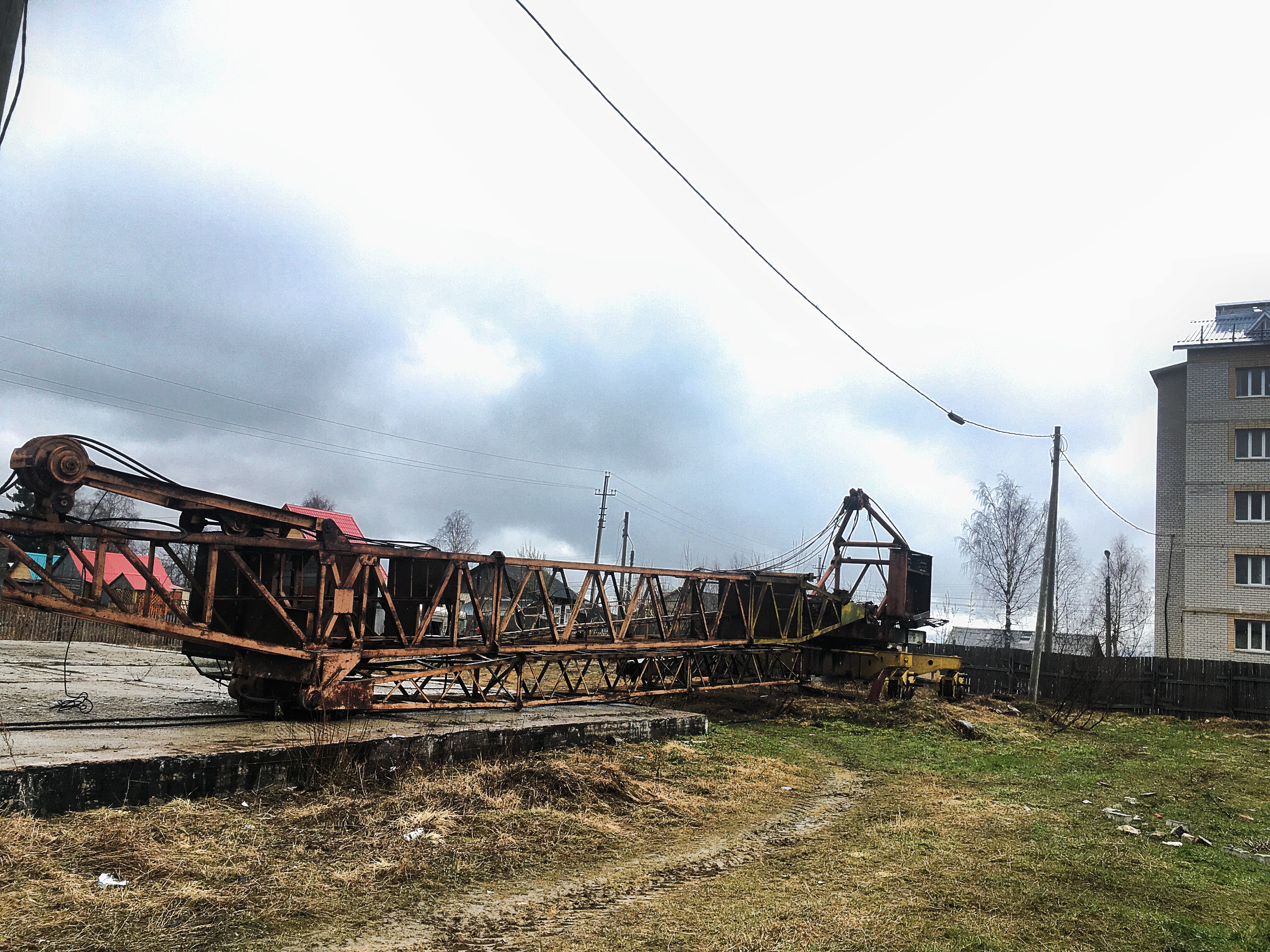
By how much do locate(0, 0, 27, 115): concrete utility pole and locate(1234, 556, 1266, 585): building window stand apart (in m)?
40.1

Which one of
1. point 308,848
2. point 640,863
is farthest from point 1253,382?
point 308,848

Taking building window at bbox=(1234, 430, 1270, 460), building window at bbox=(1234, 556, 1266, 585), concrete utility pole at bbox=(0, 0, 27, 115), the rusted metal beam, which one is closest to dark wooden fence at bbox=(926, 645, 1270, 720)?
building window at bbox=(1234, 556, 1266, 585)

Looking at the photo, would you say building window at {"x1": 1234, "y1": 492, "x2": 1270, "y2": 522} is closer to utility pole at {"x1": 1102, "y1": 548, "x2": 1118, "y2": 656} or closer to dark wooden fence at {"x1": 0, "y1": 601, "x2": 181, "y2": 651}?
utility pole at {"x1": 1102, "y1": 548, "x2": 1118, "y2": 656}

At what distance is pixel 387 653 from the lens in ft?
34.4

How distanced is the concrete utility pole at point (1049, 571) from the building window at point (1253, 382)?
1725 cm

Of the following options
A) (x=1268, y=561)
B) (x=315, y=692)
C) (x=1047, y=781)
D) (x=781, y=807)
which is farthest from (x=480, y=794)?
(x=1268, y=561)

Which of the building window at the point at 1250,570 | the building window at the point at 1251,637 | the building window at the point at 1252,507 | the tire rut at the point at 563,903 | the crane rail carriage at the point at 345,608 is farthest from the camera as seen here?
the building window at the point at 1252,507

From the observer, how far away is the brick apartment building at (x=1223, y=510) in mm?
33438

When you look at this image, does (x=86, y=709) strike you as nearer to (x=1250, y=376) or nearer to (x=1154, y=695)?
(x=1154, y=695)

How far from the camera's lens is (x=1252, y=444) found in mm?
34281

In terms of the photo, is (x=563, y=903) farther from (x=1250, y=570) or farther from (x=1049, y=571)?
(x=1250, y=570)

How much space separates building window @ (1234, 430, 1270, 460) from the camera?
3409 centimetres

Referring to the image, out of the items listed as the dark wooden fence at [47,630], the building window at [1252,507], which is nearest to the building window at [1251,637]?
the building window at [1252,507]

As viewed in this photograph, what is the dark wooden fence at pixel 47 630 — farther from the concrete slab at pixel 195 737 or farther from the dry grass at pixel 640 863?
the dry grass at pixel 640 863
